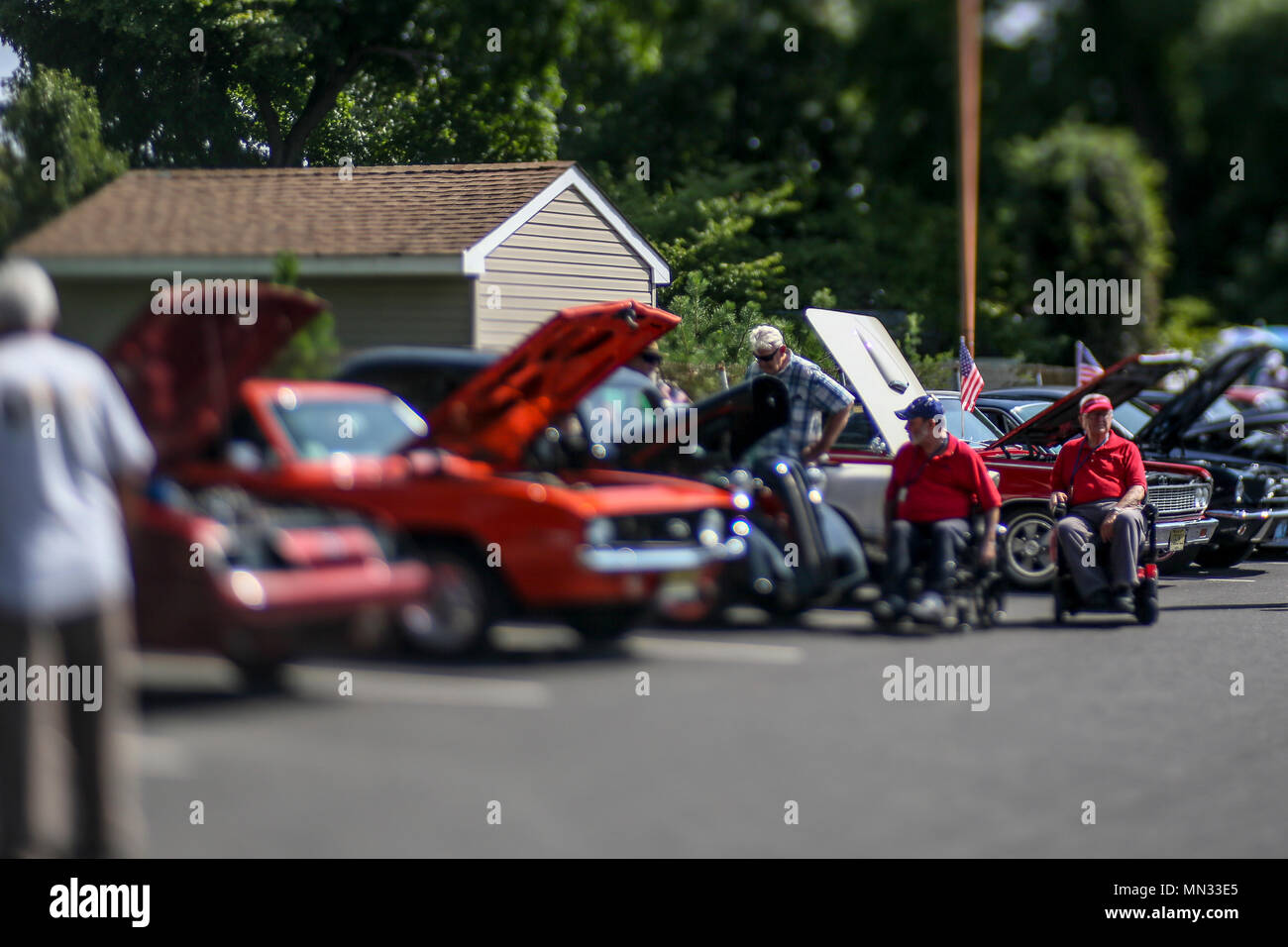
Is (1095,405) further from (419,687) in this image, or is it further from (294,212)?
(419,687)

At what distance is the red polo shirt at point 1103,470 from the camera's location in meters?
10.7

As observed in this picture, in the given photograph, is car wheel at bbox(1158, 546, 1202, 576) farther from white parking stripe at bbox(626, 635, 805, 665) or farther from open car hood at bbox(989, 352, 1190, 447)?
white parking stripe at bbox(626, 635, 805, 665)

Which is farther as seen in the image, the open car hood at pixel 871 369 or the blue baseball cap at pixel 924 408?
the open car hood at pixel 871 369

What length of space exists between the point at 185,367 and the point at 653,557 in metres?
1.94

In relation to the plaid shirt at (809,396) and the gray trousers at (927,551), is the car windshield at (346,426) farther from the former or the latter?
the gray trousers at (927,551)

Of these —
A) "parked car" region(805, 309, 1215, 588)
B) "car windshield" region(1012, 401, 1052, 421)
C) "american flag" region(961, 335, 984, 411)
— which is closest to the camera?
"parked car" region(805, 309, 1215, 588)

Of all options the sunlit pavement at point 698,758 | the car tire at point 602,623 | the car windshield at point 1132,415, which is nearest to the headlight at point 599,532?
the car tire at point 602,623

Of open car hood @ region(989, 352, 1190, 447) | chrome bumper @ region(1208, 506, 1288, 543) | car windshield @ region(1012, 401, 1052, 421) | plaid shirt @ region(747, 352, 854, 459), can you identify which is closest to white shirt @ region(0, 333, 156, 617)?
plaid shirt @ region(747, 352, 854, 459)

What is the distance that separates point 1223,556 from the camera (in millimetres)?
14797

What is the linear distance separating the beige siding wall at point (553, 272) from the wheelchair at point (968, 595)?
212 centimetres

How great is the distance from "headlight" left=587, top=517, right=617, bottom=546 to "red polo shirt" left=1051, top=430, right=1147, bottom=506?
564cm

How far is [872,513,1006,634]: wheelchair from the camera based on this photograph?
855 centimetres
